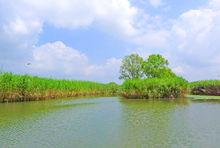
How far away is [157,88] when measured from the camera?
28047mm

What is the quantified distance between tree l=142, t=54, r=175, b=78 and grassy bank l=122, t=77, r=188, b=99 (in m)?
14.1

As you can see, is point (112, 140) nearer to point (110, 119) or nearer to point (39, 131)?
point (39, 131)

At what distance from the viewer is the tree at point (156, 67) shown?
43281 mm

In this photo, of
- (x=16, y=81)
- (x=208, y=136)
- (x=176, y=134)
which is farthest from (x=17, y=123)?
(x=16, y=81)

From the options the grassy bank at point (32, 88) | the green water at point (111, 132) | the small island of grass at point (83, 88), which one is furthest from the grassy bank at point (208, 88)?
the green water at point (111, 132)

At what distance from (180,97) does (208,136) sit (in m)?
18.9

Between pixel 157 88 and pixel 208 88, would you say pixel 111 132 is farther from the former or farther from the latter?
pixel 208 88

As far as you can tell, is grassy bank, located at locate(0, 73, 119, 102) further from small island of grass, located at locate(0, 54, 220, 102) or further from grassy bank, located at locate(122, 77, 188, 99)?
grassy bank, located at locate(122, 77, 188, 99)

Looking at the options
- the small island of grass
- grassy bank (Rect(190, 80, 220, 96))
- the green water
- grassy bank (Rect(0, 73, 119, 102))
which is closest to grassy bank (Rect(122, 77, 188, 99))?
the small island of grass

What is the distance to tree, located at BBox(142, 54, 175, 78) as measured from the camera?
43.3 m

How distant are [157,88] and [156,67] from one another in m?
16.0

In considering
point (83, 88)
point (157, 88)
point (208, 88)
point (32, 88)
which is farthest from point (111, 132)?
point (83, 88)

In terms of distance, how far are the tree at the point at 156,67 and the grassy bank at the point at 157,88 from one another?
46.3ft

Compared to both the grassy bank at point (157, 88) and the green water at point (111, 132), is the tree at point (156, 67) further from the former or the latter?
the green water at point (111, 132)
